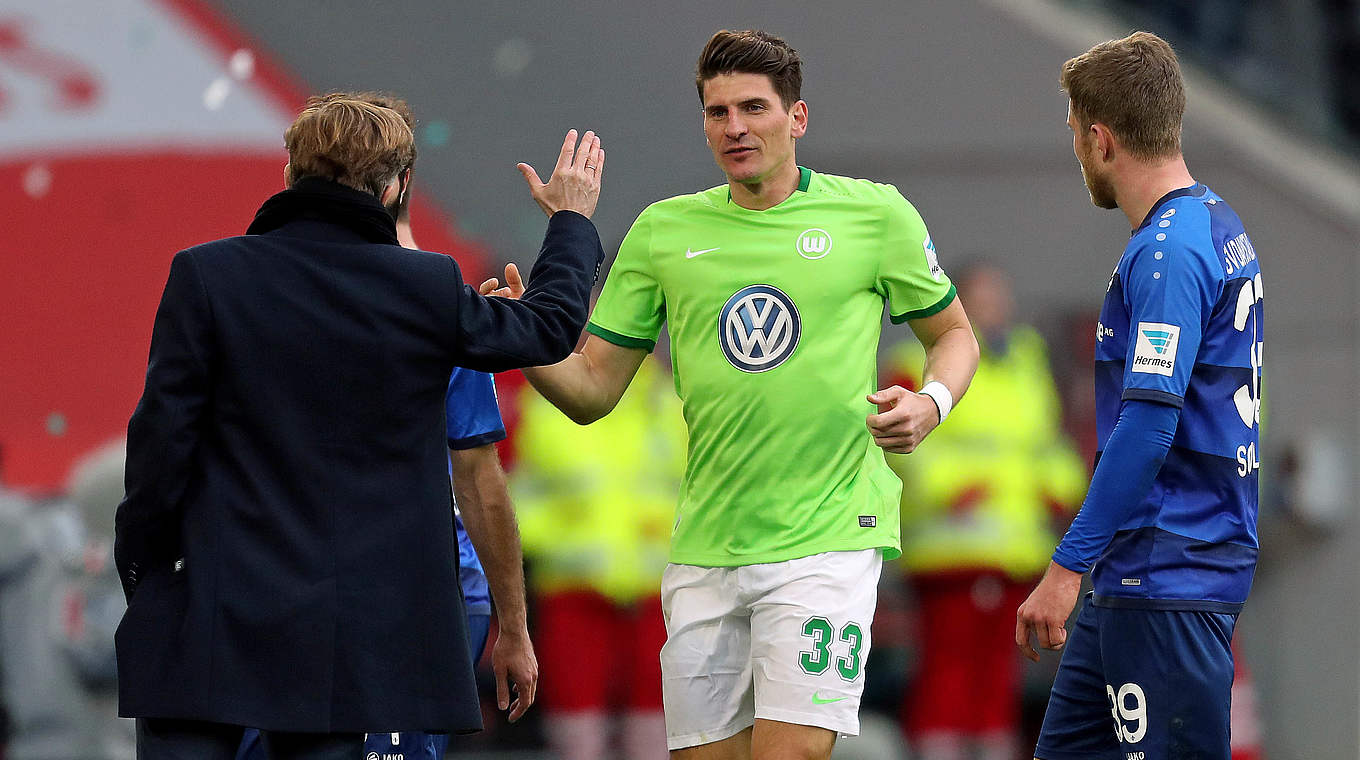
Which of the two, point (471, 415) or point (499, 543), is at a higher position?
point (471, 415)

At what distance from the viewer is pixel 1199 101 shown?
29.6 ft

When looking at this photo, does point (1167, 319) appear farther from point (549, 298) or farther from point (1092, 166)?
point (549, 298)

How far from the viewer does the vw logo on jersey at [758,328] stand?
12.4 ft

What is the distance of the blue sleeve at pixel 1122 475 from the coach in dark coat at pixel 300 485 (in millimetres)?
1275

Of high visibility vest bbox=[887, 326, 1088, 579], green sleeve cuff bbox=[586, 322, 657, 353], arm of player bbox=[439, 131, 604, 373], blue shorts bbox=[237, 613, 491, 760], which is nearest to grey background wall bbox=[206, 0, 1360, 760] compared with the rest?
high visibility vest bbox=[887, 326, 1088, 579]

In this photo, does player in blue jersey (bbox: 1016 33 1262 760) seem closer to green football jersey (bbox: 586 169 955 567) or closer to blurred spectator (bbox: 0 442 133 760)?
green football jersey (bbox: 586 169 955 567)

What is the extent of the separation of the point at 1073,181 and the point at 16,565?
584 cm

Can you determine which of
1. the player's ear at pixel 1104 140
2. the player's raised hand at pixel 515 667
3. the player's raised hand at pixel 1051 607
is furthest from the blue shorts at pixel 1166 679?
the player's raised hand at pixel 515 667

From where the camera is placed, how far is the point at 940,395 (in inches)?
147

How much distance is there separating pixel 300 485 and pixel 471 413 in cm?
103

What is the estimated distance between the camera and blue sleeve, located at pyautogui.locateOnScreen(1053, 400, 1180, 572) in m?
3.25

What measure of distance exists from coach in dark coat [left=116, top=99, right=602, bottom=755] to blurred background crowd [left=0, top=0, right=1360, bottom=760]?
462cm

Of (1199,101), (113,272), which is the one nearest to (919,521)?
(1199,101)

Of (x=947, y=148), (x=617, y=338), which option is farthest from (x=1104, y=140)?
(x=947, y=148)
